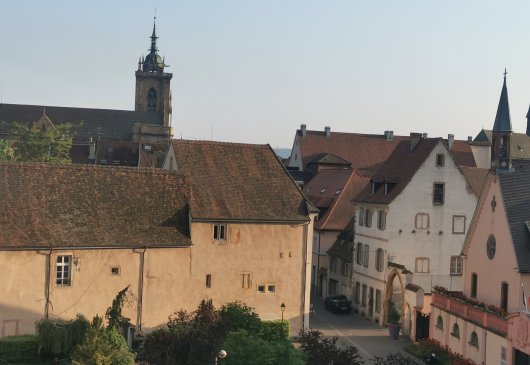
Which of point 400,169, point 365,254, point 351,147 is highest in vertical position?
point 351,147

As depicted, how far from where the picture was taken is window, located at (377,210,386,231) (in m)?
50.6

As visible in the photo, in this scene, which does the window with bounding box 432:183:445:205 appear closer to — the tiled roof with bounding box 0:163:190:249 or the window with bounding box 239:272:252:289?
the window with bounding box 239:272:252:289

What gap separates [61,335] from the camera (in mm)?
32312

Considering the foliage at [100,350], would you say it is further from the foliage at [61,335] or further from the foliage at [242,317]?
the foliage at [242,317]

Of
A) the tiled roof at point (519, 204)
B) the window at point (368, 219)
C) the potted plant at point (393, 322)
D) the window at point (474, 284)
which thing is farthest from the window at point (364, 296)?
the tiled roof at point (519, 204)

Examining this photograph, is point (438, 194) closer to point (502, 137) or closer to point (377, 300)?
point (377, 300)

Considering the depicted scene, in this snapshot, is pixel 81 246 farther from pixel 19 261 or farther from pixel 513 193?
pixel 513 193

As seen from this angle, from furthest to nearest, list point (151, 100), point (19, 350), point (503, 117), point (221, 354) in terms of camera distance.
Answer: point (151, 100) → point (503, 117) → point (19, 350) → point (221, 354)

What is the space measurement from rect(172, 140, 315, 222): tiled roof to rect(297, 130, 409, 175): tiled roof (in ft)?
146

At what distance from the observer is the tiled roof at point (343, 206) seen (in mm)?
60438

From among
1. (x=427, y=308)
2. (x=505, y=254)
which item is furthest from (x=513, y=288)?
(x=427, y=308)

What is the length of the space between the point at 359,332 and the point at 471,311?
35.1ft

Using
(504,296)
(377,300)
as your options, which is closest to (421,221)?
(377,300)

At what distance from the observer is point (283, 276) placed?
1689 inches
